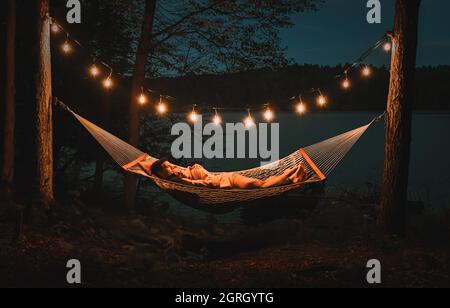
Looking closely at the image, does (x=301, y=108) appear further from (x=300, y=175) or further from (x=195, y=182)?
(x=195, y=182)

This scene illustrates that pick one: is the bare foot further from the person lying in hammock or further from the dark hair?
the dark hair

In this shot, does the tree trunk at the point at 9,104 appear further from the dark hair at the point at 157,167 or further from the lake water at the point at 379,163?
the lake water at the point at 379,163

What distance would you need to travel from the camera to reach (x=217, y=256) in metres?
3.88

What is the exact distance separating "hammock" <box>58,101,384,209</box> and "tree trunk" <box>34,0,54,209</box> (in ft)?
0.52

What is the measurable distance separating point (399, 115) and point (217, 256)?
75.5 inches

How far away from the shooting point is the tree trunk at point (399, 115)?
10.9 ft

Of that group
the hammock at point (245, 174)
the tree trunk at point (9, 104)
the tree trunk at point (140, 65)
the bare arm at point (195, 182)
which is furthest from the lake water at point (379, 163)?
the bare arm at point (195, 182)

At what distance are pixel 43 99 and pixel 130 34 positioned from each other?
2680 millimetres

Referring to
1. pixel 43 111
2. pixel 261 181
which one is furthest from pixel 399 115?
pixel 43 111

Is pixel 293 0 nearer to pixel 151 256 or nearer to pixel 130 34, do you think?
pixel 130 34

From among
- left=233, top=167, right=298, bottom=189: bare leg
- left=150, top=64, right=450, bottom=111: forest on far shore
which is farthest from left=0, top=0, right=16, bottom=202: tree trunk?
left=150, top=64, right=450, bottom=111: forest on far shore

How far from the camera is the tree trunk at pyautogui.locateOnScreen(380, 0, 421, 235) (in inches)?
131

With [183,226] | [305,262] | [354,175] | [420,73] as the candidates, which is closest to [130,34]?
[183,226]

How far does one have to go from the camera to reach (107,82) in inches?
156
